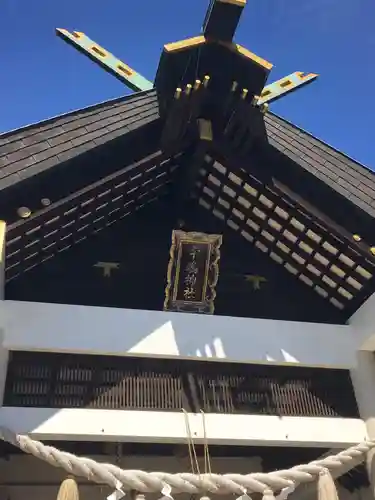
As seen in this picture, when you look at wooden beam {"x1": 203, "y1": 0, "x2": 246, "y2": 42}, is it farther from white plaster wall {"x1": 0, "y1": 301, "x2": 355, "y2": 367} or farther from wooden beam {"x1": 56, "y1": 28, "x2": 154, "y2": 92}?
white plaster wall {"x1": 0, "y1": 301, "x2": 355, "y2": 367}

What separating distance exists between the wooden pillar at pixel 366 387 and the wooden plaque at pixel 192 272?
161cm

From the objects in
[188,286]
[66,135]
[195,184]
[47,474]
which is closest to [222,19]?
[66,135]

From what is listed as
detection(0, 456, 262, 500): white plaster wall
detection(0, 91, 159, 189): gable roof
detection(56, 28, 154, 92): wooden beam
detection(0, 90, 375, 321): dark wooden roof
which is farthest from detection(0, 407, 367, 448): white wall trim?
detection(56, 28, 154, 92): wooden beam

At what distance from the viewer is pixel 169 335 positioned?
193 inches

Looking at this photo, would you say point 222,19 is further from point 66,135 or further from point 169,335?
point 169,335

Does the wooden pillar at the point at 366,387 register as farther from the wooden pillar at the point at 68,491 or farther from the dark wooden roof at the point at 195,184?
the wooden pillar at the point at 68,491

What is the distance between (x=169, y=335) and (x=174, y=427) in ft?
2.84

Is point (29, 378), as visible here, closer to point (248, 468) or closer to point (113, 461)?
point (113, 461)

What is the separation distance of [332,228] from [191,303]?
1.59 metres

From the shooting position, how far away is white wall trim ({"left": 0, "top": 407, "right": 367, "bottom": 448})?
423 cm

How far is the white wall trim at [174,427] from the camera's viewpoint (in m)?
4.23

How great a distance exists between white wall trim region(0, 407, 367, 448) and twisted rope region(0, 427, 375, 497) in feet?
0.85

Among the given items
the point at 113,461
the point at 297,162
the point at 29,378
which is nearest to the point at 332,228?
the point at 297,162

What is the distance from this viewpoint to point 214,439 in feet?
14.6
